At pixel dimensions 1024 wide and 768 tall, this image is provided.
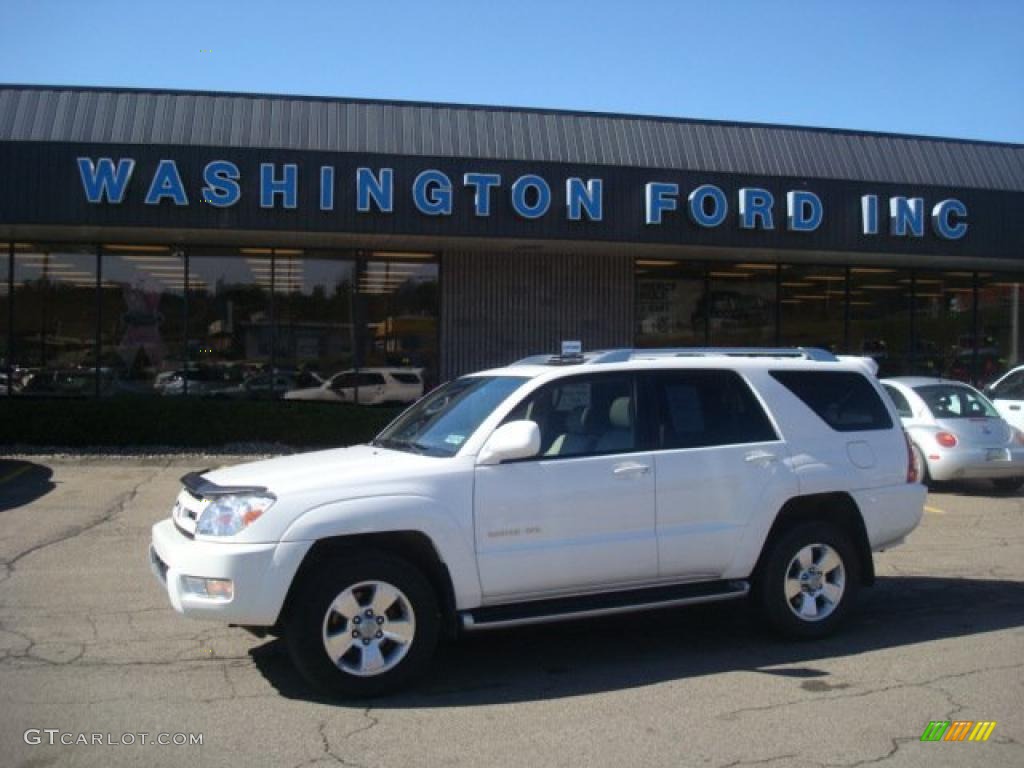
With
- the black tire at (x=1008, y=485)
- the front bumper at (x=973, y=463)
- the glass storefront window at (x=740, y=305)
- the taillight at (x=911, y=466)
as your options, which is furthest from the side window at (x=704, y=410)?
the glass storefront window at (x=740, y=305)

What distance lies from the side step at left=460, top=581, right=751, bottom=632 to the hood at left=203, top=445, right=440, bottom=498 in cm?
87

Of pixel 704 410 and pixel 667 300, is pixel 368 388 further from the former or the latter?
pixel 704 410

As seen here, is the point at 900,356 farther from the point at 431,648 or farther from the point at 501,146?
the point at 431,648

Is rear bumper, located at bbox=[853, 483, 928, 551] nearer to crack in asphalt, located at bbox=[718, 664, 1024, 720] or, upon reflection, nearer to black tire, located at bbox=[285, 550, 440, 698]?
crack in asphalt, located at bbox=[718, 664, 1024, 720]

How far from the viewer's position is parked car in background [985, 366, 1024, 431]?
14805 mm

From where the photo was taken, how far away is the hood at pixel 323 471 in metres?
5.54

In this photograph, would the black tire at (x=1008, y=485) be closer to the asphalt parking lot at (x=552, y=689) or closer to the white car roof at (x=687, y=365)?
the asphalt parking lot at (x=552, y=689)

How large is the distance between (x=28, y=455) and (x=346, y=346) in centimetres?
522

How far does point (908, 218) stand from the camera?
17.4 meters

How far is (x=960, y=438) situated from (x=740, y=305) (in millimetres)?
7365

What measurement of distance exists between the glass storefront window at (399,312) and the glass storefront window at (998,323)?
36.4 ft

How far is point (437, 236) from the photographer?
15969 mm

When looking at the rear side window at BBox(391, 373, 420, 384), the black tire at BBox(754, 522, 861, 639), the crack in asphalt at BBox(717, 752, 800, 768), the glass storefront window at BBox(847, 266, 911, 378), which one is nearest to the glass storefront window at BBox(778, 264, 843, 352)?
the glass storefront window at BBox(847, 266, 911, 378)

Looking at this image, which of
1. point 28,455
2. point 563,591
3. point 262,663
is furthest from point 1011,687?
point 28,455
